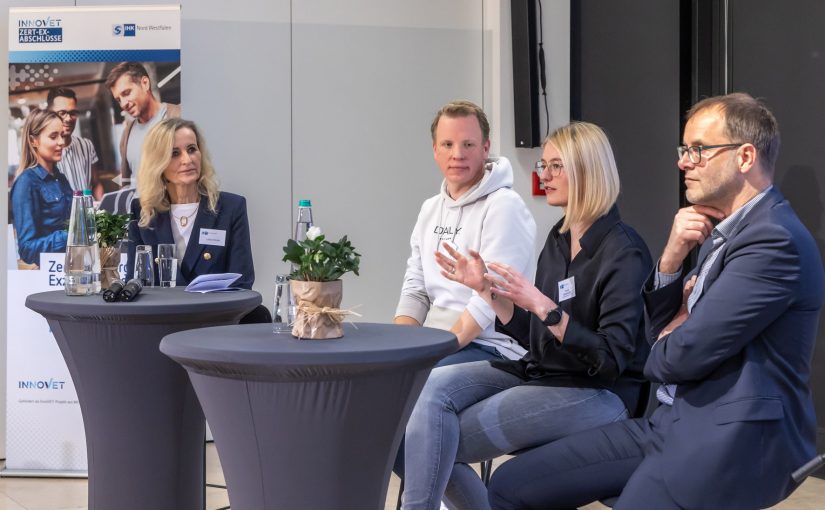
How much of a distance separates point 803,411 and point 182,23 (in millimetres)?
3775

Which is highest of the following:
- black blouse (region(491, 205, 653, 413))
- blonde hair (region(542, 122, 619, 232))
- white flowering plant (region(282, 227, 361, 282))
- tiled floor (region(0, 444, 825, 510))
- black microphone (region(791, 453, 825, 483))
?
blonde hair (region(542, 122, 619, 232))

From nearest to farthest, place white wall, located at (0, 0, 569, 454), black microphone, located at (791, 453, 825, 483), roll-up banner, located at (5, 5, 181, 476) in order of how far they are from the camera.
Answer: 1. black microphone, located at (791, 453, 825, 483)
2. roll-up banner, located at (5, 5, 181, 476)
3. white wall, located at (0, 0, 569, 454)

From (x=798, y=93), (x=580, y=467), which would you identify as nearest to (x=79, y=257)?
(x=580, y=467)

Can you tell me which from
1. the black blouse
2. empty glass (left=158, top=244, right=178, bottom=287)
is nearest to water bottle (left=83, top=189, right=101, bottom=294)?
empty glass (left=158, top=244, right=178, bottom=287)

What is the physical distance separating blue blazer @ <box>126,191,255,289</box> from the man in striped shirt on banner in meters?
0.53

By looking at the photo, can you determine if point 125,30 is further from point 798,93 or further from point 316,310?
point 798,93

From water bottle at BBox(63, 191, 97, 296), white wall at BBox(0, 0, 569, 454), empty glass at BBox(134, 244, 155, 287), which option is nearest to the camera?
water bottle at BBox(63, 191, 97, 296)

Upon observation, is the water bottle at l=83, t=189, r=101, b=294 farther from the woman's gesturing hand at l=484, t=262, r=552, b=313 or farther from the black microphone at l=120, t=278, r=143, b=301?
the woman's gesturing hand at l=484, t=262, r=552, b=313

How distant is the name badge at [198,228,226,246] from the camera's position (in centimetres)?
384

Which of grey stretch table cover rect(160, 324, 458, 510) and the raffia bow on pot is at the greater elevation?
the raffia bow on pot

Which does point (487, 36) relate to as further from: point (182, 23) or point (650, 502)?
point (650, 502)

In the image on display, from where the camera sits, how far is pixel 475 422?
2.52 metres

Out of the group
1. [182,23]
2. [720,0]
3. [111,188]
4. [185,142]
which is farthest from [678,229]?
[182,23]

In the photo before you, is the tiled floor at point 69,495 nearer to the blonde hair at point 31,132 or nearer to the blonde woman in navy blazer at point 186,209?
the blonde woman in navy blazer at point 186,209
